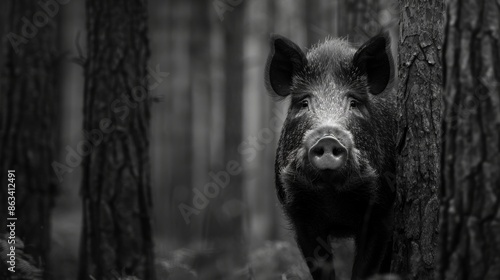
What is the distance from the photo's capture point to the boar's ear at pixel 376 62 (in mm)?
5733

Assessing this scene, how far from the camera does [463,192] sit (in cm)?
349

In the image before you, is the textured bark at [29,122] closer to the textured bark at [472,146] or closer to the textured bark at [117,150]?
the textured bark at [117,150]

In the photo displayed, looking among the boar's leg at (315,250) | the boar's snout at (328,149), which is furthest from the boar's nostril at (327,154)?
the boar's leg at (315,250)

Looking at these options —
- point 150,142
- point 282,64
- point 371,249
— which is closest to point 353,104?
point 282,64

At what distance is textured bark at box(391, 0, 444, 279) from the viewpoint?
5.03 m

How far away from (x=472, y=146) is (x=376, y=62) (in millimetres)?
2543

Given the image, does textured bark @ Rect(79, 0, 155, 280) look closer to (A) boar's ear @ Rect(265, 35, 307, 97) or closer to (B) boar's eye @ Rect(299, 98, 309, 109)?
(A) boar's ear @ Rect(265, 35, 307, 97)

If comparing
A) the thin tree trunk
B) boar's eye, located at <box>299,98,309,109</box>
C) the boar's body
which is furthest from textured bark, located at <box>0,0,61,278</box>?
the thin tree trunk

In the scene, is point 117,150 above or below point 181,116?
below

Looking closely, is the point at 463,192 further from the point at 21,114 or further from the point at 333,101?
the point at 21,114

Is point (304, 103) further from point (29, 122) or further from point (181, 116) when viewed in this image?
point (181, 116)

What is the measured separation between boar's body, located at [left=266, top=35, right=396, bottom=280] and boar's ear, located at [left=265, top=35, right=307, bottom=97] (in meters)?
0.01

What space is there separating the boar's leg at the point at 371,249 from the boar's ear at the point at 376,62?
52.0 inches

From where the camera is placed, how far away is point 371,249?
5.59 m
